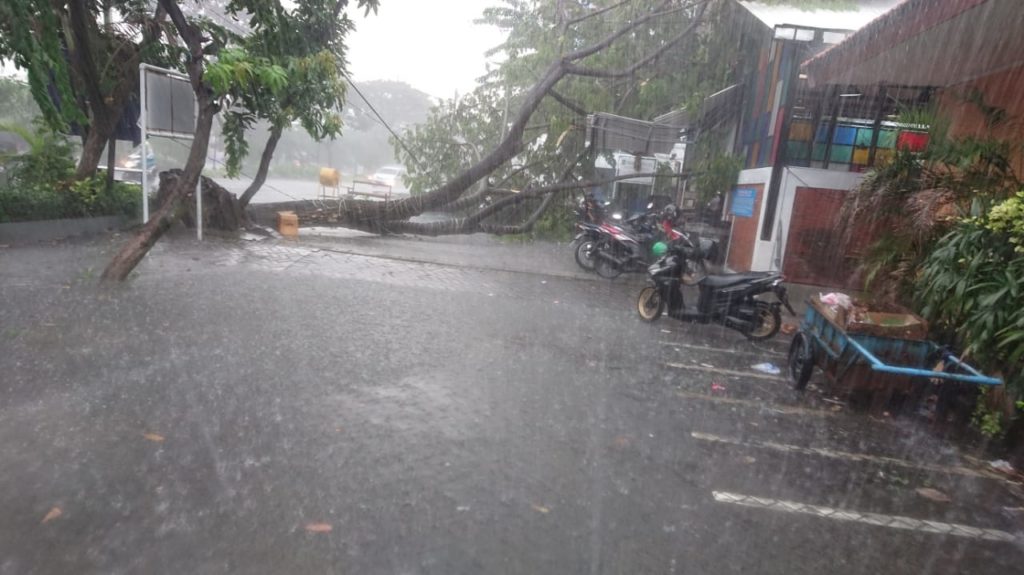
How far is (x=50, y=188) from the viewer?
1024 centimetres

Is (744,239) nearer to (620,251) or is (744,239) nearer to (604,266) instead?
(620,251)

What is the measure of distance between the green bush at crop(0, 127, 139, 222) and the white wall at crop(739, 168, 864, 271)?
11.0m

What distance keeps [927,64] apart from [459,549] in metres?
8.20

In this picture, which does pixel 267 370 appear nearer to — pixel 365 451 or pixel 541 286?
pixel 365 451

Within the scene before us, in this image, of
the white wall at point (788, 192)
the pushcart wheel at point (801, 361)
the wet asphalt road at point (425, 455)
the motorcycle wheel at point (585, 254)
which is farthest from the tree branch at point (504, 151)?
the pushcart wheel at point (801, 361)

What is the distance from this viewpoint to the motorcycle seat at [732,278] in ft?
24.1

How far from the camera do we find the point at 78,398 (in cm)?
438

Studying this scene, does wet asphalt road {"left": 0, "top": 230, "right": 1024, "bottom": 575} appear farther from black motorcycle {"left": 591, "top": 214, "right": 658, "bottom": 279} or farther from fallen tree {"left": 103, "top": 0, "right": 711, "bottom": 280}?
fallen tree {"left": 103, "top": 0, "right": 711, "bottom": 280}

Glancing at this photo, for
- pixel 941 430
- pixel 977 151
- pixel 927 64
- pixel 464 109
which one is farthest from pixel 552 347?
pixel 464 109

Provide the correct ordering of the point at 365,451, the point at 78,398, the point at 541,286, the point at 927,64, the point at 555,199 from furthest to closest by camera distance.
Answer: the point at 555,199 → the point at 541,286 → the point at 927,64 → the point at 78,398 → the point at 365,451

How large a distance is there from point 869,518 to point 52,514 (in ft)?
13.7

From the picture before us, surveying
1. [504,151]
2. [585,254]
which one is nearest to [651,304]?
[585,254]

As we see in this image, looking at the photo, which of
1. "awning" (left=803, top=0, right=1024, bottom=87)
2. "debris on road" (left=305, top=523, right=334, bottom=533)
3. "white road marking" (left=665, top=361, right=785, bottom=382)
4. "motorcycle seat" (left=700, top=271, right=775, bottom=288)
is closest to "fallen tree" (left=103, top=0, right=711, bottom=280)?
"awning" (left=803, top=0, right=1024, bottom=87)

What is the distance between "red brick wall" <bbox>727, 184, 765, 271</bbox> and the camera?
442 inches
